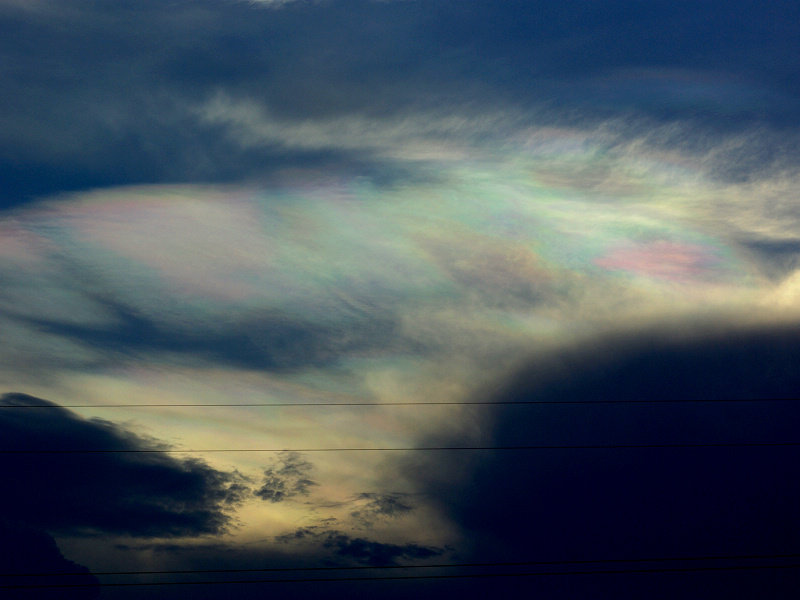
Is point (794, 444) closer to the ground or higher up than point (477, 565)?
higher up

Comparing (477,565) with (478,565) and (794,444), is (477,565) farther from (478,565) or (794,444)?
(794,444)

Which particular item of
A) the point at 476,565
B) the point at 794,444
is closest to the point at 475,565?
the point at 476,565

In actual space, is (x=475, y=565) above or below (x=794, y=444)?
below

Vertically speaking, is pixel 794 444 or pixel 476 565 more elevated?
pixel 794 444

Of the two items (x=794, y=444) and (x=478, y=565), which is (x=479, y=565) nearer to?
(x=478, y=565)

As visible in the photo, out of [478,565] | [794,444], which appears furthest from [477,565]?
[794,444]

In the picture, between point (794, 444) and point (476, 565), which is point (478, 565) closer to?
point (476, 565)
